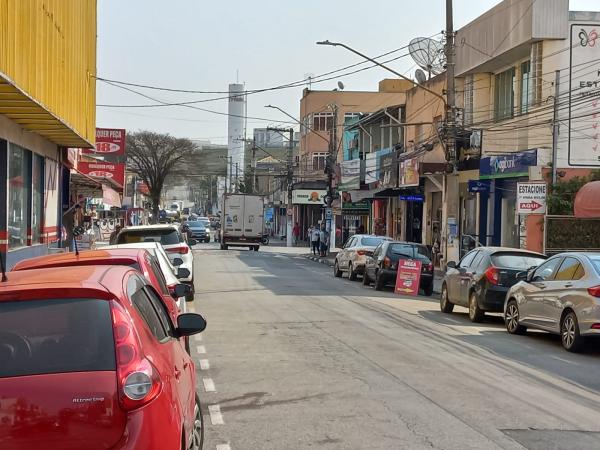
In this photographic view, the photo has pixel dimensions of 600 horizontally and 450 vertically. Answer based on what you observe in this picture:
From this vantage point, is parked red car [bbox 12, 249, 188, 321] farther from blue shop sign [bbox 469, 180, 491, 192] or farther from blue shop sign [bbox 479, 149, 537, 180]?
blue shop sign [bbox 469, 180, 491, 192]

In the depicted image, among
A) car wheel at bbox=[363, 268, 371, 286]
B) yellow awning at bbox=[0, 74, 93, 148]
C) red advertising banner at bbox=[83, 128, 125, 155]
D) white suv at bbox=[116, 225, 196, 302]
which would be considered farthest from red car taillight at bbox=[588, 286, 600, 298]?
red advertising banner at bbox=[83, 128, 125, 155]

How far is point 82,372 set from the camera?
387 centimetres

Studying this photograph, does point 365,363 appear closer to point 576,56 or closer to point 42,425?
point 42,425

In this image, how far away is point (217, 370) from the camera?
982 centimetres

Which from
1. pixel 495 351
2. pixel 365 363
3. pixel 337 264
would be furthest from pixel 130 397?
pixel 337 264

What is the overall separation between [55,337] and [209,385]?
5005mm

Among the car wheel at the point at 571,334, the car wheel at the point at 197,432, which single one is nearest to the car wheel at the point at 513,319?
the car wheel at the point at 571,334

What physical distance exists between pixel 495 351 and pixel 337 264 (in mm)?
18759

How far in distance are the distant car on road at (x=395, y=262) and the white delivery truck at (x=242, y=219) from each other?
Answer: 25695mm

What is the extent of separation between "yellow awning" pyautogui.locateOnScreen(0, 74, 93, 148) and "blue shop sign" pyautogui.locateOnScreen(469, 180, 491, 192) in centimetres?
1410

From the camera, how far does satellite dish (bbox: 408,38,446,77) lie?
33750 millimetres

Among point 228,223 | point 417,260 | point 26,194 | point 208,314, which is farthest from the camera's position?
point 228,223

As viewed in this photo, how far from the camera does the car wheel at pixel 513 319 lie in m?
14.3

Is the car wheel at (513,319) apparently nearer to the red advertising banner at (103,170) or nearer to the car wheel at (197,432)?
the car wheel at (197,432)
